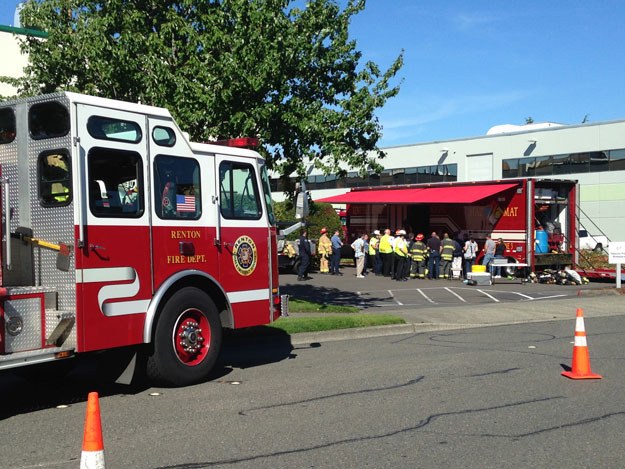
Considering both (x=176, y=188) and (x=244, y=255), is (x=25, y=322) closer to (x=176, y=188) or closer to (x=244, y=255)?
(x=176, y=188)

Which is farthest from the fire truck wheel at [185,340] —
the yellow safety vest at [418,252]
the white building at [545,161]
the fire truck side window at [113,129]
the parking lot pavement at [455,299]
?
the white building at [545,161]

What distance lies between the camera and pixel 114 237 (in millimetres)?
7641

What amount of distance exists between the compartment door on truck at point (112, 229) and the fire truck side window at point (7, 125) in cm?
100

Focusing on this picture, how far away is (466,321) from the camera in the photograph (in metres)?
14.9

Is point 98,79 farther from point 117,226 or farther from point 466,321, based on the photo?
point 466,321

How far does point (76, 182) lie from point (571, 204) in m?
21.9

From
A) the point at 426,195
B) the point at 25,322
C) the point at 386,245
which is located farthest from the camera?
the point at 426,195

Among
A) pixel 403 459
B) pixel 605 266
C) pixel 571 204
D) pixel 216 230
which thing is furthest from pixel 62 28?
pixel 605 266

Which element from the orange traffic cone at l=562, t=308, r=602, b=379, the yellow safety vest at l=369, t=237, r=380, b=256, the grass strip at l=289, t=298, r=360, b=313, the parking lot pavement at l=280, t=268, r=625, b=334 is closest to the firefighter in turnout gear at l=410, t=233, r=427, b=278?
the parking lot pavement at l=280, t=268, r=625, b=334

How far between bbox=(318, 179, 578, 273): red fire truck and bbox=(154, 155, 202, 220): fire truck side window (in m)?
17.9

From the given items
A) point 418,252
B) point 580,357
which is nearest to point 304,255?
point 418,252

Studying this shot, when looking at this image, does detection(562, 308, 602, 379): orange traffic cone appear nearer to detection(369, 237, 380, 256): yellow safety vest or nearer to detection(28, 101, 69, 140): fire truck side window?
detection(28, 101, 69, 140): fire truck side window

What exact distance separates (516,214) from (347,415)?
1935 centimetres

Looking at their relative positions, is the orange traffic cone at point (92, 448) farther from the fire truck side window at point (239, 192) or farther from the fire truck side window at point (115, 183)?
the fire truck side window at point (239, 192)
